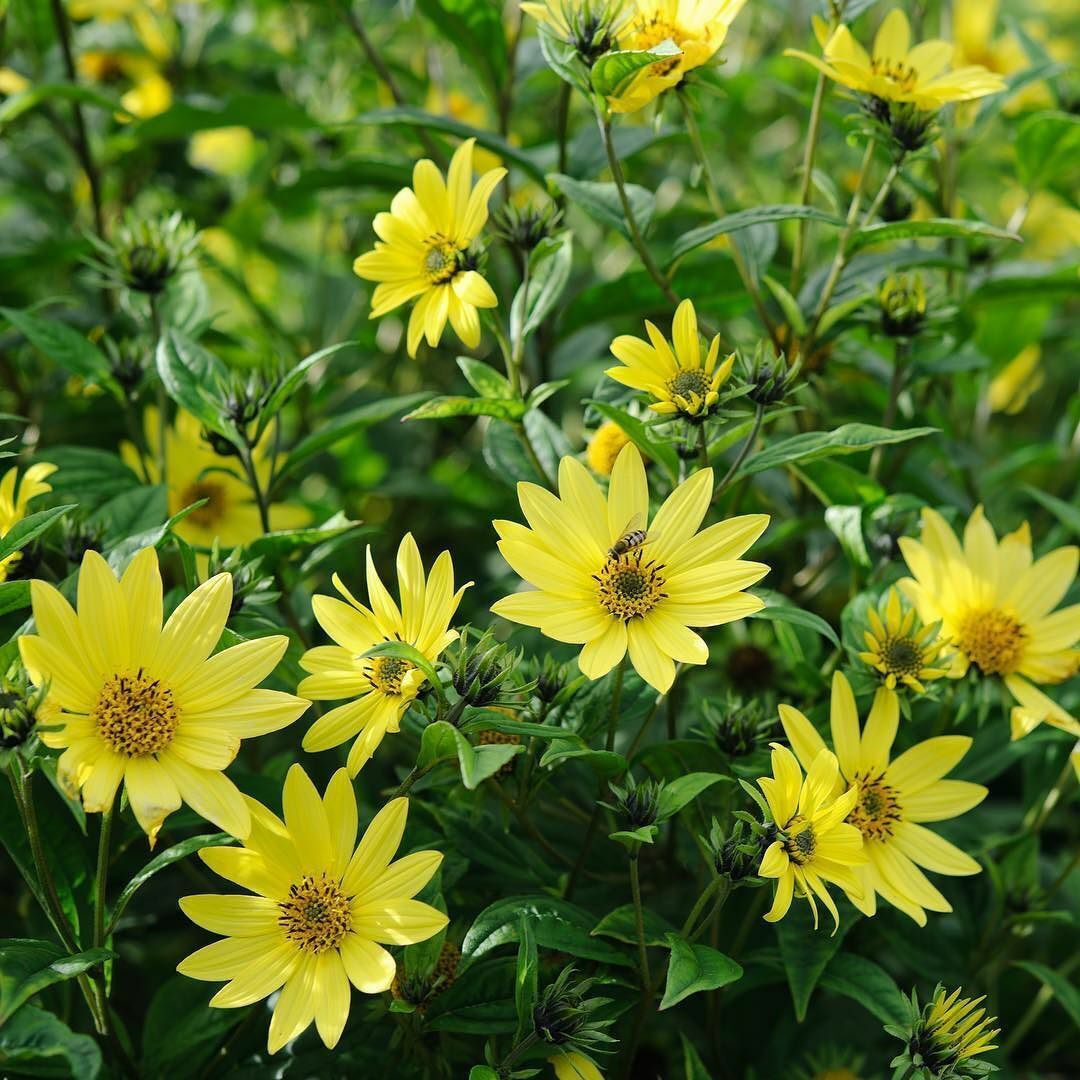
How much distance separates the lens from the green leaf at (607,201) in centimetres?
110

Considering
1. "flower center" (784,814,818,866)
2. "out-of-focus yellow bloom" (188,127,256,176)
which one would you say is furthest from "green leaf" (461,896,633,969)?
"out-of-focus yellow bloom" (188,127,256,176)

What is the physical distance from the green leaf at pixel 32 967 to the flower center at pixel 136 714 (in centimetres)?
15

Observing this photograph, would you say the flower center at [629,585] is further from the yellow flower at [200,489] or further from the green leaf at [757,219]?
the yellow flower at [200,489]

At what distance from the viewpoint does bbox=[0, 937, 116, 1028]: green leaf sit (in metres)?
0.75

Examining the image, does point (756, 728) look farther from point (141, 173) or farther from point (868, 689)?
point (141, 173)

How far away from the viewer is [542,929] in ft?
2.87

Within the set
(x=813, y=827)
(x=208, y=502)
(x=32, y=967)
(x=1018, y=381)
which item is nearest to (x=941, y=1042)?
(x=813, y=827)

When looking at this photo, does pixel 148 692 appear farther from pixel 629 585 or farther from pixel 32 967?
pixel 629 585

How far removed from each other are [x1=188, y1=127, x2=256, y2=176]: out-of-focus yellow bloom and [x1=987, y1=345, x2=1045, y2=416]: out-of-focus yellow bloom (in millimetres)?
1354

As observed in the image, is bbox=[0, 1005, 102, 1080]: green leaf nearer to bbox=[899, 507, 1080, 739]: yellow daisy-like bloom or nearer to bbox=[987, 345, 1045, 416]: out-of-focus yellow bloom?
bbox=[899, 507, 1080, 739]: yellow daisy-like bloom

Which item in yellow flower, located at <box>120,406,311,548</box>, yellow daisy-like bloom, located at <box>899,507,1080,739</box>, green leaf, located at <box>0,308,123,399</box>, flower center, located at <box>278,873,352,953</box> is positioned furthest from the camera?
yellow flower, located at <box>120,406,311,548</box>

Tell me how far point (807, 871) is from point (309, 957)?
35 cm

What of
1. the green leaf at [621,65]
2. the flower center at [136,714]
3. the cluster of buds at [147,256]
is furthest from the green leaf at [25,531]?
the green leaf at [621,65]

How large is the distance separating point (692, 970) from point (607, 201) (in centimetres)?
70
